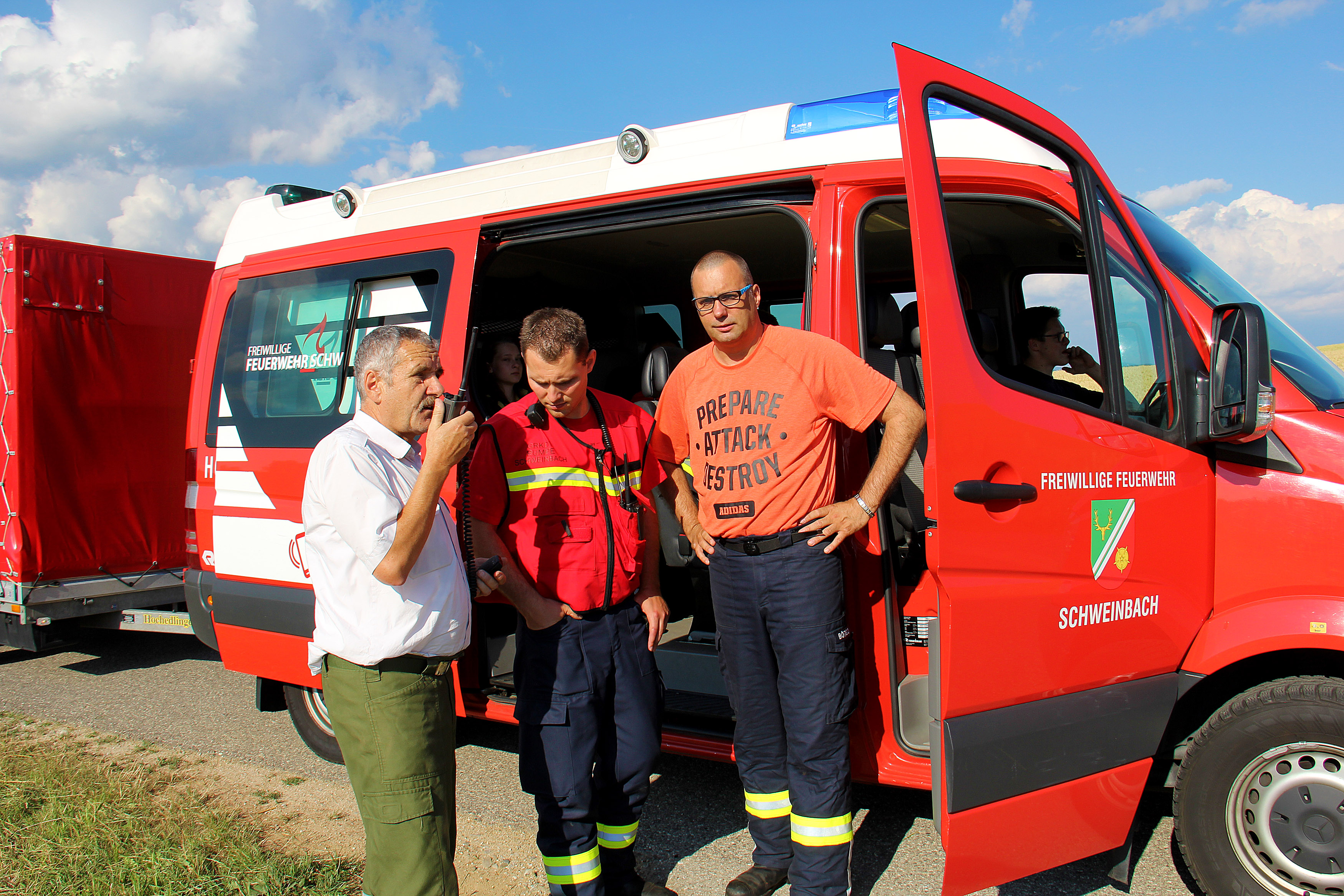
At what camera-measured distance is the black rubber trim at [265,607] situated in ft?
11.8

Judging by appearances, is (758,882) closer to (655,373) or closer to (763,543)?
(763,543)

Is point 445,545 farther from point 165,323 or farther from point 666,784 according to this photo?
point 165,323

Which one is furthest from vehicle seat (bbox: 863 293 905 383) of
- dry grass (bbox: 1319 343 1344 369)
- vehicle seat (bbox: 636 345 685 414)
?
dry grass (bbox: 1319 343 1344 369)

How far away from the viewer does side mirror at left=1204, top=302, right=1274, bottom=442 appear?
2186 millimetres

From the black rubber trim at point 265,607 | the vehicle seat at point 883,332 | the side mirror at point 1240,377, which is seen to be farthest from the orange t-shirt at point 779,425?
the black rubber trim at point 265,607

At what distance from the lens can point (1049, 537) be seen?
2.22 meters

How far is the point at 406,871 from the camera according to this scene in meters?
1.97

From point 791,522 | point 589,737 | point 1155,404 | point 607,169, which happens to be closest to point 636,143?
point 607,169

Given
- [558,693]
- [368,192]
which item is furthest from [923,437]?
[368,192]

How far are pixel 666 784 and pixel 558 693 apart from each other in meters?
1.43

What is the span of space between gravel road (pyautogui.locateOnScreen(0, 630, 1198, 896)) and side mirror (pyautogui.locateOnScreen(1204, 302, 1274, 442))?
1.49 m

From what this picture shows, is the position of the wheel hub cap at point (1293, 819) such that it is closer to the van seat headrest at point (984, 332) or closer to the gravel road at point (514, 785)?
the gravel road at point (514, 785)

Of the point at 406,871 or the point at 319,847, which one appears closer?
the point at 406,871

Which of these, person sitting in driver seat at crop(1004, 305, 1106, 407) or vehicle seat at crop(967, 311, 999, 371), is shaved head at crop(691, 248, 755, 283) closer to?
vehicle seat at crop(967, 311, 999, 371)
